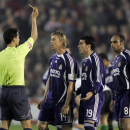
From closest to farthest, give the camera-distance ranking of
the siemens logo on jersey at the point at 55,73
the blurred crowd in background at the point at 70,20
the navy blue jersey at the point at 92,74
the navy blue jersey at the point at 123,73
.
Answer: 1. the navy blue jersey at the point at 92,74
2. the siemens logo on jersey at the point at 55,73
3. the navy blue jersey at the point at 123,73
4. the blurred crowd in background at the point at 70,20

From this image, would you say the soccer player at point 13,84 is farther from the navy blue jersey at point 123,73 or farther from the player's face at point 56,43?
the navy blue jersey at point 123,73

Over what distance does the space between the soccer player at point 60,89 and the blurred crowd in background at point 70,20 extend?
616 centimetres

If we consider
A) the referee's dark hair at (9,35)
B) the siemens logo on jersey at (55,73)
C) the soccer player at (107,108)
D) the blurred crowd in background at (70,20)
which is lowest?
the soccer player at (107,108)

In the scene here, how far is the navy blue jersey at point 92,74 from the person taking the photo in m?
4.61

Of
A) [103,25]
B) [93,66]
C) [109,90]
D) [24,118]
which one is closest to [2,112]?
[24,118]

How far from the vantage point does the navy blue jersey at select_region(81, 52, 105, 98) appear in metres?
4.61

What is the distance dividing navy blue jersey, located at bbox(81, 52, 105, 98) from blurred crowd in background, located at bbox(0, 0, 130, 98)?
6214mm

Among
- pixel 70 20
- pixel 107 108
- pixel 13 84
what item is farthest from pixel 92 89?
pixel 70 20

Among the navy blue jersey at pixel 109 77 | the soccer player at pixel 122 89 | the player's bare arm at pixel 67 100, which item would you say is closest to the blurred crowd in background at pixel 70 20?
the navy blue jersey at pixel 109 77

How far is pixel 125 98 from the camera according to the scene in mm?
4805

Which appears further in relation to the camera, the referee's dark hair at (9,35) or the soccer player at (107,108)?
the soccer player at (107,108)

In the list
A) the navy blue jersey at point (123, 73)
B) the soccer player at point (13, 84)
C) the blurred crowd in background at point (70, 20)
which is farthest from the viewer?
the blurred crowd in background at point (70, 20)

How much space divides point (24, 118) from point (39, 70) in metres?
6.69

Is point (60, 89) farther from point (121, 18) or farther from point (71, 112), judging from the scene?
point (121, 18)
